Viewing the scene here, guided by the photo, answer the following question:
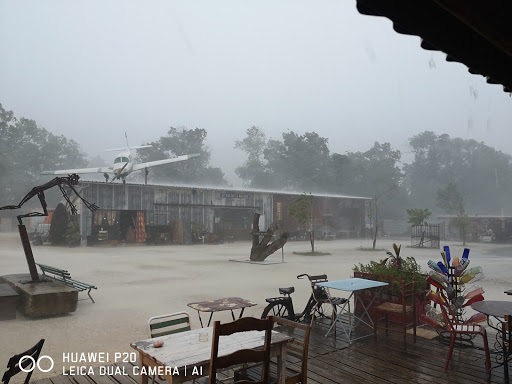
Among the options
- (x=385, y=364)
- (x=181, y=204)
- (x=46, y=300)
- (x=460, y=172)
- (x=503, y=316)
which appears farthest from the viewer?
(x=460, y=172)

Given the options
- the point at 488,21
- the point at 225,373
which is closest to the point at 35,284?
the point at 225,373

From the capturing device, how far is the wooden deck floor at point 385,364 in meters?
4.29

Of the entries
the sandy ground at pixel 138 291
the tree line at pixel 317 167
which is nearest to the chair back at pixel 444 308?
the sandy ground at pixel 138 291

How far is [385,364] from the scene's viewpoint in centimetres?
470

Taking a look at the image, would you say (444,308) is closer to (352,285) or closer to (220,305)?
(352,285)

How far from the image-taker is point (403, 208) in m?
64.6

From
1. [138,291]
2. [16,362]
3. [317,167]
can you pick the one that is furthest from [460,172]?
[16,362]

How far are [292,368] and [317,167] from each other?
2329 inches

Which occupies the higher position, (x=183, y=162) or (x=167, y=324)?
(x=183, y=162)

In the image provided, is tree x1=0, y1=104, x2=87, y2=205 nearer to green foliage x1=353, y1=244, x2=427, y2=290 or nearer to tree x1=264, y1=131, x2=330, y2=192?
tree x1=264, y1=131, x2=330, y2=192

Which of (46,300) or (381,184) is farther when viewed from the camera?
(381,184)

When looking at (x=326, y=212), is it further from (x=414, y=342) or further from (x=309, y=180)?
(x=414, y=342)

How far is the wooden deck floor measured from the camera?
429 centimetres

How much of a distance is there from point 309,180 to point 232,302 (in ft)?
189
